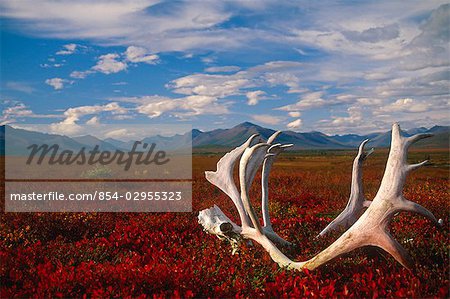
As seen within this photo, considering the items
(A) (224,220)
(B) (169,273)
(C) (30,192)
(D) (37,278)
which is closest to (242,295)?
(B) (169,273)

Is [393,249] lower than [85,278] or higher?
higher

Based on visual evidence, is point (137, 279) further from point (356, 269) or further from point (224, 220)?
point (356, 269)

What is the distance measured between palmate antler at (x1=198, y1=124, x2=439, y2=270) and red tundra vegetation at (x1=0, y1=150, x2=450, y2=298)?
8.6 inches

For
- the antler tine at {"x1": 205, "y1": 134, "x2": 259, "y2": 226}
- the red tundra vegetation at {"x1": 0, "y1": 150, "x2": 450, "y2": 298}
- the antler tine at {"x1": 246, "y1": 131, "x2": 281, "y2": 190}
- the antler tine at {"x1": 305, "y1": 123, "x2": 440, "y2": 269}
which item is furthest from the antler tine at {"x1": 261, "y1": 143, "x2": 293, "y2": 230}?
the antler tine at {"x1": 305, "y1": 123, "x2": 440, "y2": 269}

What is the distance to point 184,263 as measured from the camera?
6.07 metres

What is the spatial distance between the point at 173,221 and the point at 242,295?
4.85m

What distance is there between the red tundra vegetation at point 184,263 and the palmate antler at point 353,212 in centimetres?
22

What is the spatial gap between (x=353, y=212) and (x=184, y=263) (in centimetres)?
273

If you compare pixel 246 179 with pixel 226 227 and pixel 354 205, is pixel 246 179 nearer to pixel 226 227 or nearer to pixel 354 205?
pixel 226 227

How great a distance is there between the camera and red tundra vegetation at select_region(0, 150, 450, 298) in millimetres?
5090

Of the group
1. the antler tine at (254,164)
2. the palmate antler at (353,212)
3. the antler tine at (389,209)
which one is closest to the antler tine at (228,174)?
the palmate antler at (353,212)

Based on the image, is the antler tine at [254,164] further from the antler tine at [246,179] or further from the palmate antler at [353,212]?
the antler tine at [246,179]

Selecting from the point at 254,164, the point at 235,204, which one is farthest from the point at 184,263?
the point at 254,164

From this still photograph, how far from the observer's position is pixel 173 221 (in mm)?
9609
